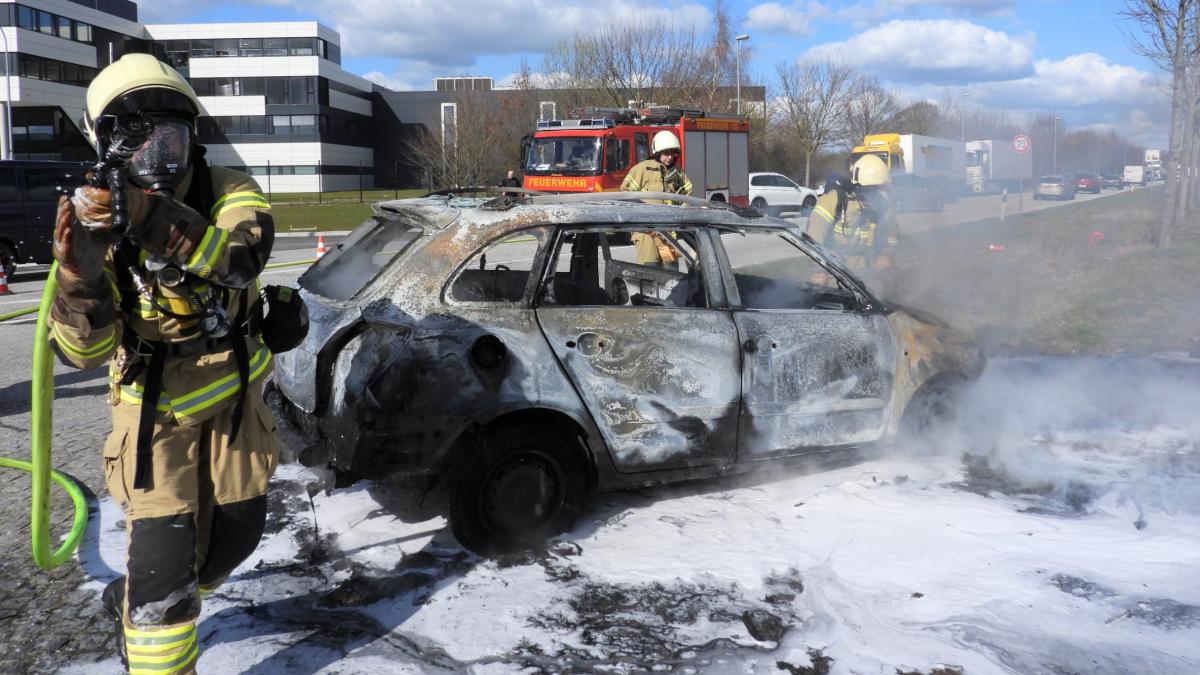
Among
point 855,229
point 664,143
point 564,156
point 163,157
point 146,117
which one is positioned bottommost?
point 855,229

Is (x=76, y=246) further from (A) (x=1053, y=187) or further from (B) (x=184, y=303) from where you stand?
(A) (x=1053, y=187)

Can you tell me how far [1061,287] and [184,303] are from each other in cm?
1262

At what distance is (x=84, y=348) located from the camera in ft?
8.18

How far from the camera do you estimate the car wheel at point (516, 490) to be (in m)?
3.98

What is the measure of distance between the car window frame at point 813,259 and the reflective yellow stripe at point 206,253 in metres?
2.59

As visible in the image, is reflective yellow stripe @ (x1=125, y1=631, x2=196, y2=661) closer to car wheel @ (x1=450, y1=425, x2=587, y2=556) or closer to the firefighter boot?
the firefighter boot

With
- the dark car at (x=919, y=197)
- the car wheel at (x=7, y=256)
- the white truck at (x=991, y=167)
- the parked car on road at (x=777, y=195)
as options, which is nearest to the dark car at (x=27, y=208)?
the car wheel at (x=7, y=256)

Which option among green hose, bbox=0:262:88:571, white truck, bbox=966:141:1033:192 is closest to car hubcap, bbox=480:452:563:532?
green hose, bbox=0:262:88:571

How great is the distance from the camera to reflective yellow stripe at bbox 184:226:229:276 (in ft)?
8.23

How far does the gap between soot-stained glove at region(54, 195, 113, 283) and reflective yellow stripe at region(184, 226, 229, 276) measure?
199 mm

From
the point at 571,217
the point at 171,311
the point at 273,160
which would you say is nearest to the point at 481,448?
the point at 571,217

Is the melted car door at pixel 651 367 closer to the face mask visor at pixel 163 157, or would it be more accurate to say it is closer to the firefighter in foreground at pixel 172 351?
the firefighter in foreground at pixel 172 351

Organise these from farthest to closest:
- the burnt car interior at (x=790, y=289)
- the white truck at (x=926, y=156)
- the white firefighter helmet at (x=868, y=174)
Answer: the white truck at (x=926, y=156) < the white firefighter helmet at (x=868, y=174) < the burnt car interior at (x=790, y=289)

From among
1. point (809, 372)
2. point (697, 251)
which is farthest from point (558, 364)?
point (809, 372)
